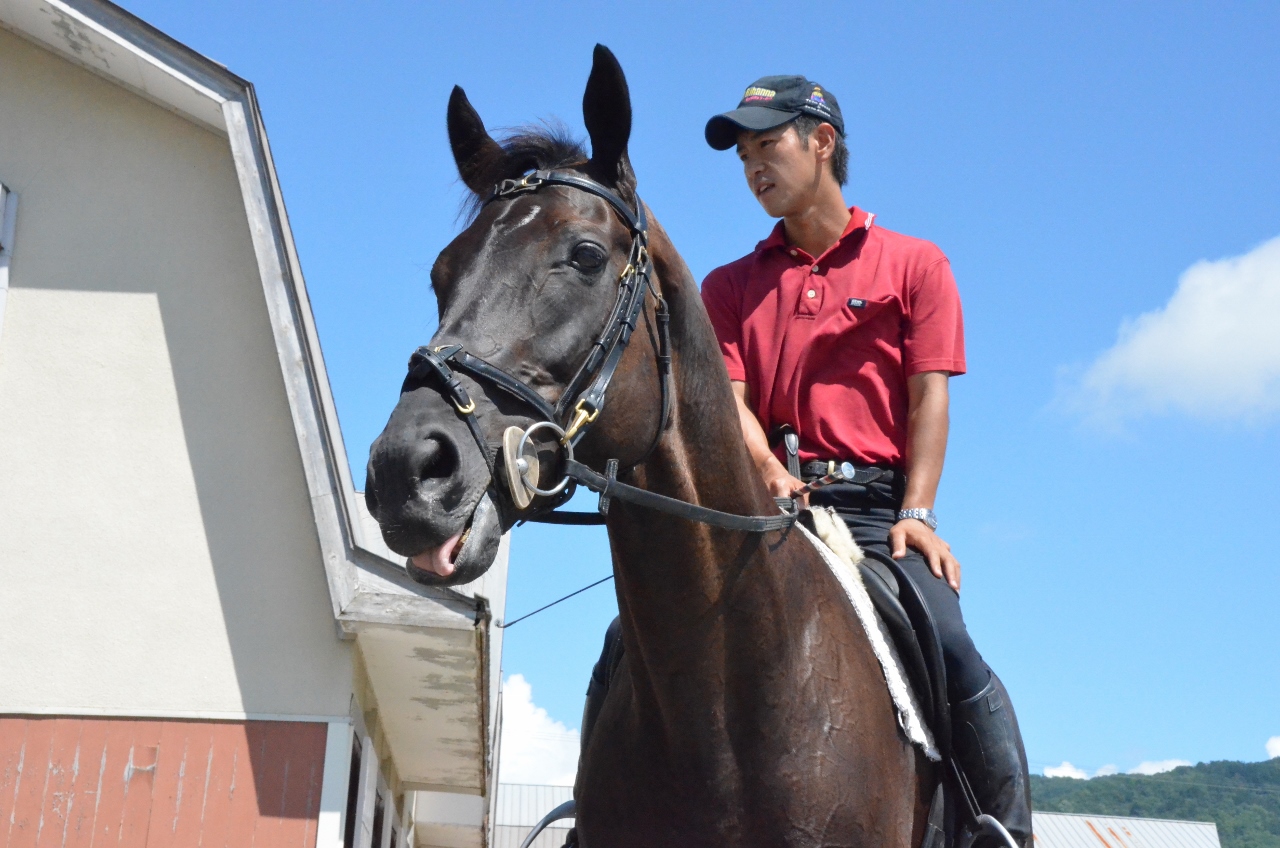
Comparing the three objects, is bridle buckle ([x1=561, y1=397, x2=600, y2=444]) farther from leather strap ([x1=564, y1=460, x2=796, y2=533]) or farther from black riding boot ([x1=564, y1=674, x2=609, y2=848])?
black riding boot ([x1=564, y1=674, x2=609, y2=848])

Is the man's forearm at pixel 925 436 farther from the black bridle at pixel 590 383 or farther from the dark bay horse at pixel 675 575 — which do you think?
the black bridle at pixel 590 383

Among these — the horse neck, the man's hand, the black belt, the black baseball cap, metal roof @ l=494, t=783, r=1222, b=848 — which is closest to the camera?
the horse neck

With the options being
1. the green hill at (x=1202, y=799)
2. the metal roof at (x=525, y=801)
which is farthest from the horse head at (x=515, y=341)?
the green hill at (x=1202, y=799)

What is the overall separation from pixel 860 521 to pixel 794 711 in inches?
47.2

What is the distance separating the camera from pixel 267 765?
23.9ft

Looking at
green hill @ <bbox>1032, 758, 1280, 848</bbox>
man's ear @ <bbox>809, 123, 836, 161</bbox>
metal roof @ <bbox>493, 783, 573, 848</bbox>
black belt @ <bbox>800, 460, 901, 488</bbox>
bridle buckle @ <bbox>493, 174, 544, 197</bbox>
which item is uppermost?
green hill @ <bbox>1032, 758, 1280, 848</bbox>

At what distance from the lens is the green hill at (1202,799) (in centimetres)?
8488

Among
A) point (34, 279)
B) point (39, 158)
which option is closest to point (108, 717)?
point (34, 279)

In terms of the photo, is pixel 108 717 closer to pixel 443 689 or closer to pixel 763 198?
pixel 443 689

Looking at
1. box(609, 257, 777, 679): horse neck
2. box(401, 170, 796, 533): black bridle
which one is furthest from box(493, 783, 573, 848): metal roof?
box(401, 170, 796, 533): black bridle

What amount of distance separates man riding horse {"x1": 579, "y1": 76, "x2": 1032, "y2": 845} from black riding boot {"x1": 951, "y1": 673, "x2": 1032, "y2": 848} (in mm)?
82

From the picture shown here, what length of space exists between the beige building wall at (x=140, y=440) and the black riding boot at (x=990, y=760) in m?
4.52

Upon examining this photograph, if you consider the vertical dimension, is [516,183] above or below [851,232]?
below

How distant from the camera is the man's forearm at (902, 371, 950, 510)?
14.2 ft
